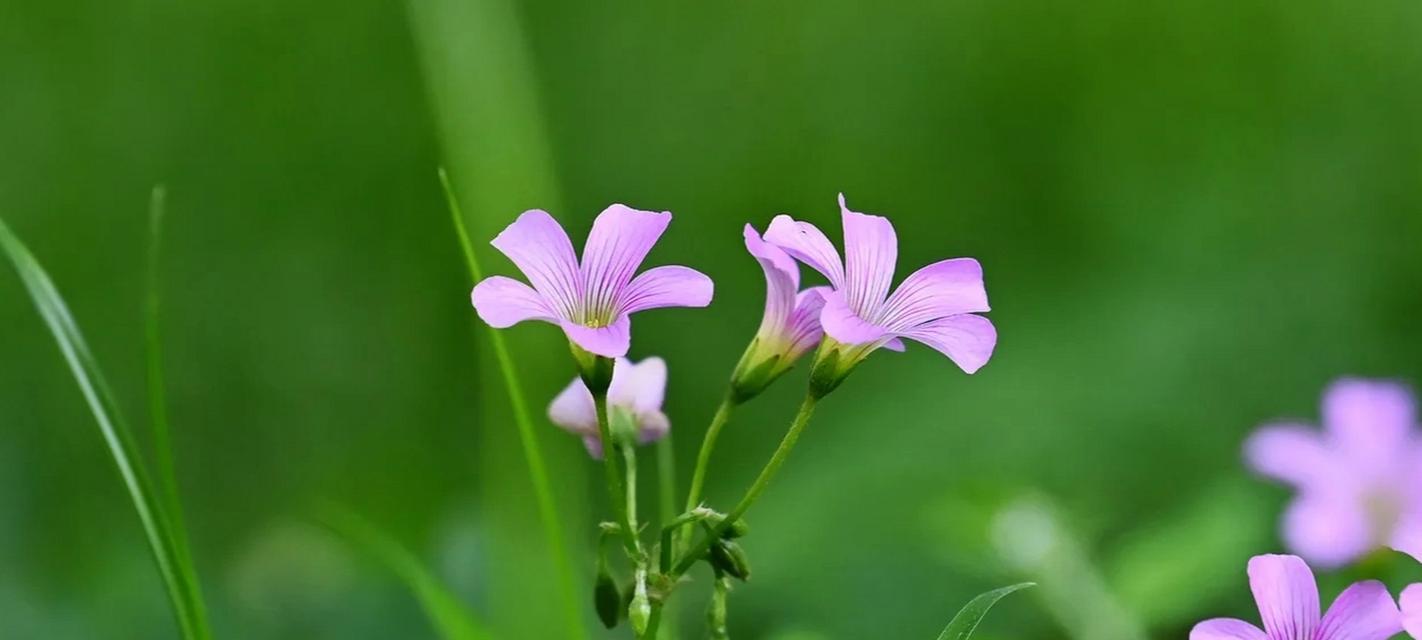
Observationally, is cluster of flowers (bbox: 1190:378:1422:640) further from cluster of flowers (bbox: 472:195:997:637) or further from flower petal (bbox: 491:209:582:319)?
flower petal (bbox: 491:209:582:319)

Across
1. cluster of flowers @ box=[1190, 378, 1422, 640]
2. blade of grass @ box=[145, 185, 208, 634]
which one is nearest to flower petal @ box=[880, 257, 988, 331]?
blade of grass @ box=[145, 185, 208, 634]

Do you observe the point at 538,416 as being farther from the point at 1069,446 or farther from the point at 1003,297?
the point at 1003,297

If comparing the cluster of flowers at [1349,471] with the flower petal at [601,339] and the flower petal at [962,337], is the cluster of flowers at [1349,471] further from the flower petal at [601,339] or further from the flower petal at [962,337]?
the flower petal at [601,339]

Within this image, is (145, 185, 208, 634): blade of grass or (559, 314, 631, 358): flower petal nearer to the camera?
(559, 314, 631, 358): flower petal

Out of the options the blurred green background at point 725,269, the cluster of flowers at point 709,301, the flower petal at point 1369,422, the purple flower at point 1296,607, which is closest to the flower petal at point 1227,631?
the purple flower at point 1296,607

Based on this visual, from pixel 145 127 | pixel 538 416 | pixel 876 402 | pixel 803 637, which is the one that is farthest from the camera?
pixel 145 127

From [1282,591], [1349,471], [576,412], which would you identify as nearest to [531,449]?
[576,412]

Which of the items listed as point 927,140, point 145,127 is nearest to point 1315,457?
point 927,140
